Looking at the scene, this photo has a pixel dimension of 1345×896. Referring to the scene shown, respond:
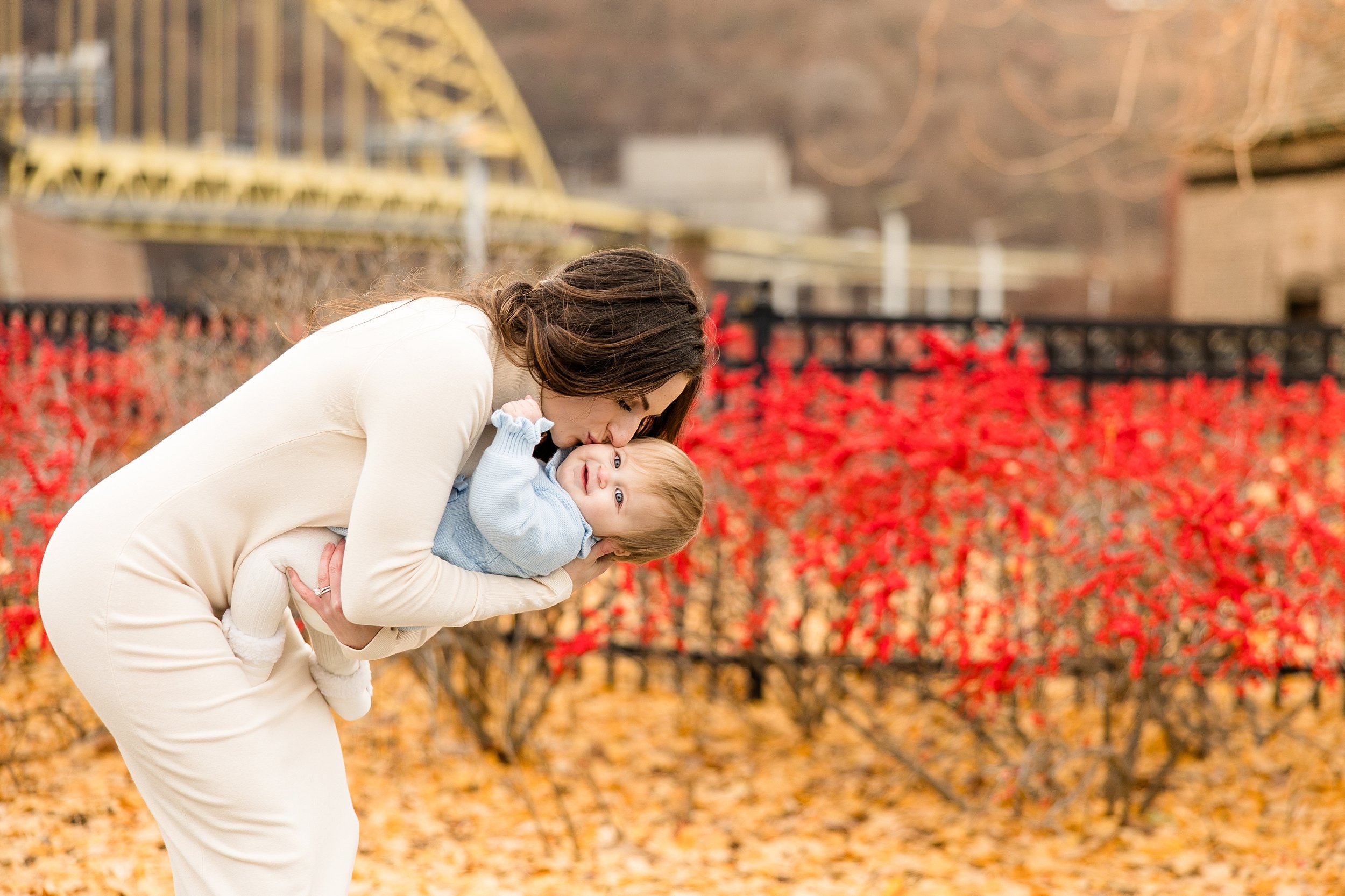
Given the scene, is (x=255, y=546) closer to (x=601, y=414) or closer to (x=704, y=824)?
(x=601, y=414)

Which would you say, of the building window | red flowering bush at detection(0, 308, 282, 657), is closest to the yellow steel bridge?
red flowering bush at detection(0, 308, 282, 657)

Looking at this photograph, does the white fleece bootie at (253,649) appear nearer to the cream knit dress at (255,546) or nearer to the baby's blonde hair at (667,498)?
the cream knit dress at (255,546)

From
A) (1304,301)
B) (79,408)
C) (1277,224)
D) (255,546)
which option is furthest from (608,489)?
(1304,301)

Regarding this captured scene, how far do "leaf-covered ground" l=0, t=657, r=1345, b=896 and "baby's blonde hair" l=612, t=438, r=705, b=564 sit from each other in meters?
1.72

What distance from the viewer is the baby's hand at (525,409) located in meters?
1.51

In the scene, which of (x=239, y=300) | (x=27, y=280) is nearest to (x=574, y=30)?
(x=27, y=280)

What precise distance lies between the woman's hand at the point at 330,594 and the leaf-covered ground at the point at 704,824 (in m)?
1.72

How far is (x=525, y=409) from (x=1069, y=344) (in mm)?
4568

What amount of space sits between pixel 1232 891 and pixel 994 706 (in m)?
0.78

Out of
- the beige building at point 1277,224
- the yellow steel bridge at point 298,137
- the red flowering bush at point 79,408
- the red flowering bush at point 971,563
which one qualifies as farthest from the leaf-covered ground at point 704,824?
the beige building at point 1277,224

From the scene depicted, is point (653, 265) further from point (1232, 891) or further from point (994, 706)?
point (1232, 891)

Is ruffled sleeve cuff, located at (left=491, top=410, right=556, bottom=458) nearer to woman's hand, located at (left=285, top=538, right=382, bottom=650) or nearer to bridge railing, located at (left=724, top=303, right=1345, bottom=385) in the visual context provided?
woman's hand, located at (left=285, top=538, right=382, bottom=650)

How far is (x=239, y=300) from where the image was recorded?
4.93m

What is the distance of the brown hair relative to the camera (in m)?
1.48
